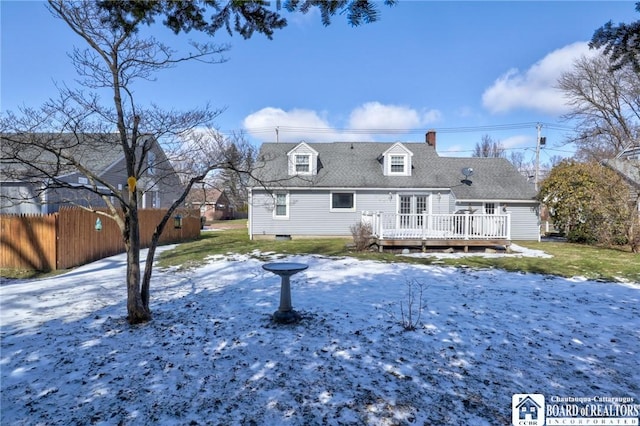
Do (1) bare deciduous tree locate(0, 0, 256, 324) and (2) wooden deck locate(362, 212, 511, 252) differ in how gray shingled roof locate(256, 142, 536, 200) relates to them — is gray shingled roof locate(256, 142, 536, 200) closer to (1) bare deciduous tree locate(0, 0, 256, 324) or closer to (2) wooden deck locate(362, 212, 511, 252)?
(2) wooden deck locate(362, 212, 511, 252)

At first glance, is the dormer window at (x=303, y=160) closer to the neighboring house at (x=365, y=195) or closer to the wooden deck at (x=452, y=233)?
the neighboring house at (x=365, y=195)

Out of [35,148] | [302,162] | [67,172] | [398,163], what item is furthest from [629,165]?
[302,162]

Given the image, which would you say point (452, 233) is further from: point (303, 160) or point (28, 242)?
point (28, 242)

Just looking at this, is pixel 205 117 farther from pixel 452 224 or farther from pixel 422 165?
pixel 422 165

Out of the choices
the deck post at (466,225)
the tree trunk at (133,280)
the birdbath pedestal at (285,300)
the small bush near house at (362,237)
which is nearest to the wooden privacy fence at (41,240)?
the tree trunk at (133,280)

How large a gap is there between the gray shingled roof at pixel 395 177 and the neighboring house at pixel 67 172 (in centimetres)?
593

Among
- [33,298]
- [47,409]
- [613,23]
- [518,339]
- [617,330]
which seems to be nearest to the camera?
[613,23]

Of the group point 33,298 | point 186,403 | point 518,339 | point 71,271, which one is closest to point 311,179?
point 71,271

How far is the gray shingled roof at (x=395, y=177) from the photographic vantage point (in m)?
17.3

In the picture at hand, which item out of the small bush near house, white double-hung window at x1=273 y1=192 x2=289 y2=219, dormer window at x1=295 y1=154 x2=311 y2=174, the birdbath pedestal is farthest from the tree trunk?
dormer window at x1=295 y1=154 x2=311 y2=174

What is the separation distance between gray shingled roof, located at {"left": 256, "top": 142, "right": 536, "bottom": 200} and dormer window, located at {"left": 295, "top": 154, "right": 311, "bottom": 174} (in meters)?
0.68

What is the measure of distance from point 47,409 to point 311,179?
48.9 ft

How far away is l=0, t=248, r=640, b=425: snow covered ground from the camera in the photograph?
2947 mm

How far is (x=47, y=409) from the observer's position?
9.52 feet
